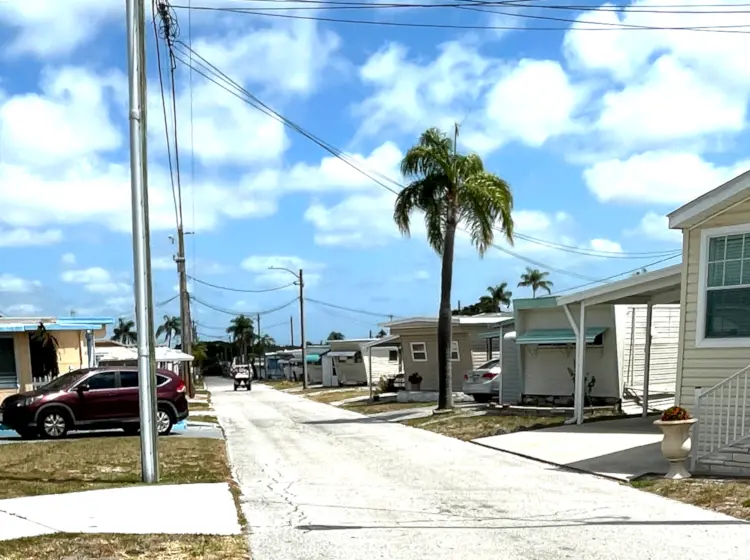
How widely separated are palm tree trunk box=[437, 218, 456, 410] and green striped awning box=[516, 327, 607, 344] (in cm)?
209

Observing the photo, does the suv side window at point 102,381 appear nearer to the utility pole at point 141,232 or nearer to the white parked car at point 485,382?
the utility pole at point 141,232

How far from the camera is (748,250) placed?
41.8ft

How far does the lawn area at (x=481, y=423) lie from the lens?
745 inches

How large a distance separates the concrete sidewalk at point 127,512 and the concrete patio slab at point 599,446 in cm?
564

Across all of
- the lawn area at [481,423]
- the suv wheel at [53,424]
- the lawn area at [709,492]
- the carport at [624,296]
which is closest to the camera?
the lawn area at [709,492]

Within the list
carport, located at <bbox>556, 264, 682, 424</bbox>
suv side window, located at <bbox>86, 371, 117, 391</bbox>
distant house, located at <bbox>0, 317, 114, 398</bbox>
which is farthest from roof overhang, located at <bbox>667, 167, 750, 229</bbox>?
distant house, located at <bbox>0, 317, 114, 398</bbox>

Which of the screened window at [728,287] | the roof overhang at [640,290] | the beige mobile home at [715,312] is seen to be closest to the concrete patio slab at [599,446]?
the beige mobile home at [715,312]

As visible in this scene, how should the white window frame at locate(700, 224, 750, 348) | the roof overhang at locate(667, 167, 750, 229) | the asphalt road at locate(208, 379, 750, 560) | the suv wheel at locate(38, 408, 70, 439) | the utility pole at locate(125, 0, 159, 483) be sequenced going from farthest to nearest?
the suv wheel at locate(38, 408, 70, 439)
the white window frame at locate(700, 224, 750, 348)
the roof overhang at locate(667, 167, 750, 229)
the utility pole at locate(125, 0, 159, 483)
the asphalt road at locate(208, 379, 750, 560)

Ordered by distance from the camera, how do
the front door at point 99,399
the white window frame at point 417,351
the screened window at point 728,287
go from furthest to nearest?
the white window frame at point 417,351 < the front door at point 99,399 < the screened window at point 728,287

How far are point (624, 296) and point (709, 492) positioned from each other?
827cm

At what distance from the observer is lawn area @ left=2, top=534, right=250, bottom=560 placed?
7.30 metres

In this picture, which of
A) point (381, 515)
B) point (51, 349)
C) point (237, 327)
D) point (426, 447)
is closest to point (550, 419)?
point (426, 447)

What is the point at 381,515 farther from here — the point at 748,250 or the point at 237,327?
the point at 237,327

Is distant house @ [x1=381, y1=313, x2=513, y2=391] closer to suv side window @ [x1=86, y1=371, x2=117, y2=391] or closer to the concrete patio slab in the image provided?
the concrete patio slab
